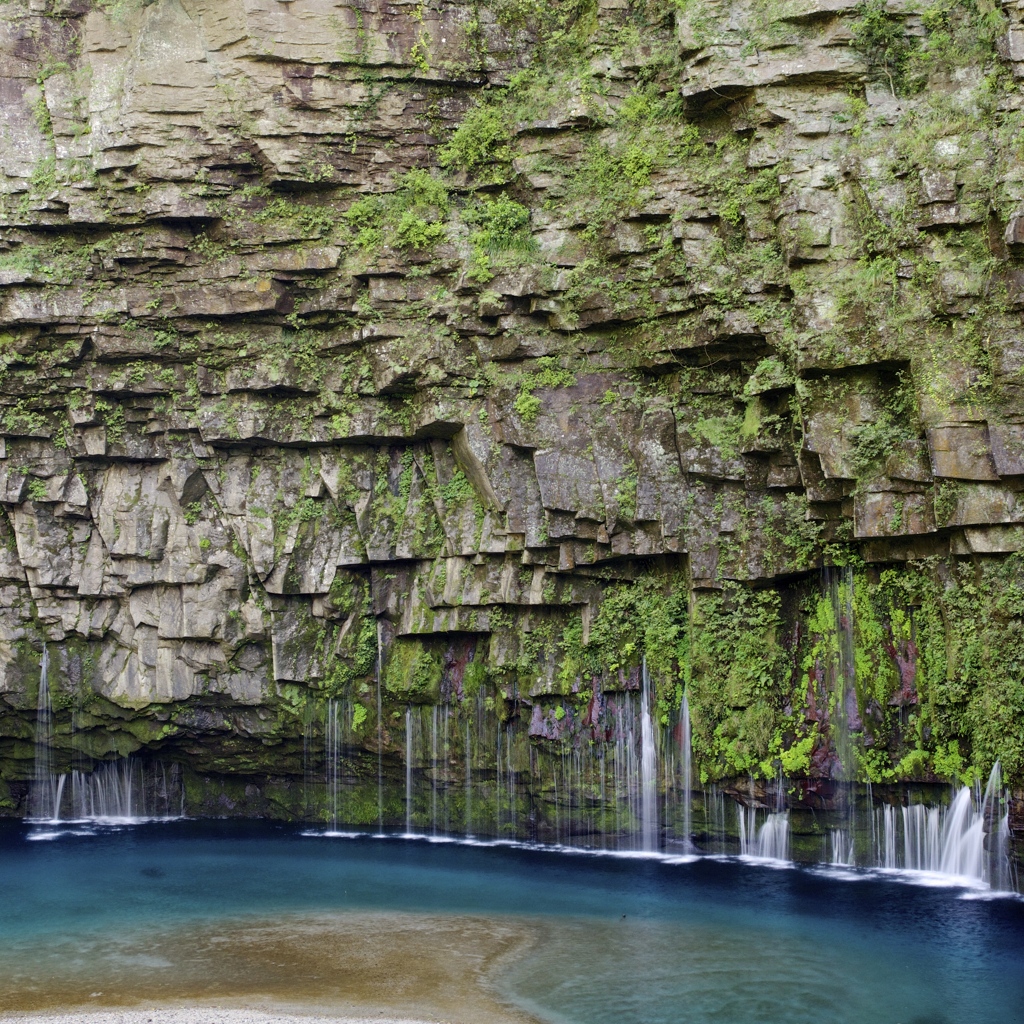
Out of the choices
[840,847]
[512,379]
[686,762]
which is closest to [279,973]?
[686,762]

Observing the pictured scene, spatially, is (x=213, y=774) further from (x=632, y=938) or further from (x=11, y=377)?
(x=632, y=938)

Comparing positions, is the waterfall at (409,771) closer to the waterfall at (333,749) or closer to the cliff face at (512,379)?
the cliff face at (512,379)

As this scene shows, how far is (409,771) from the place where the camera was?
22.9m

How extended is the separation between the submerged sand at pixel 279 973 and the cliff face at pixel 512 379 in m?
6.02

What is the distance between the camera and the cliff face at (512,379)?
17.4 meters

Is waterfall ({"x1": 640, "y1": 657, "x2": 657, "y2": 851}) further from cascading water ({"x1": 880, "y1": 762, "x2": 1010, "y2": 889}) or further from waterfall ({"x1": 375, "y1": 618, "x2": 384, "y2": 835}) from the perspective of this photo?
waterfall ({"x1": 375, "y1": 618, "x2": 384, "y2": 835})

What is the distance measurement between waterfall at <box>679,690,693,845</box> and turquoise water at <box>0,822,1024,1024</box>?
0.89m

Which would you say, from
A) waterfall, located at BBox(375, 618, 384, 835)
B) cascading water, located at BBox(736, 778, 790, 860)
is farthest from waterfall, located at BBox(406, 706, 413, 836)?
cascading water, located at BBox(736, 778, 790, 860)

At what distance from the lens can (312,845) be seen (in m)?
22.0

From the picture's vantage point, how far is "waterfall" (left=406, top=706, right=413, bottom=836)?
74.8ft

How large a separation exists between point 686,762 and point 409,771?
230 inches

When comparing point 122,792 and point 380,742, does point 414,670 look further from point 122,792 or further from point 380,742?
point 122,792

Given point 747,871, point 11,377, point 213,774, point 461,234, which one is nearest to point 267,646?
point 213,774

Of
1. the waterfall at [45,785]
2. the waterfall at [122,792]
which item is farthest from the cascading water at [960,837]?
the waterfall at [45,785]
